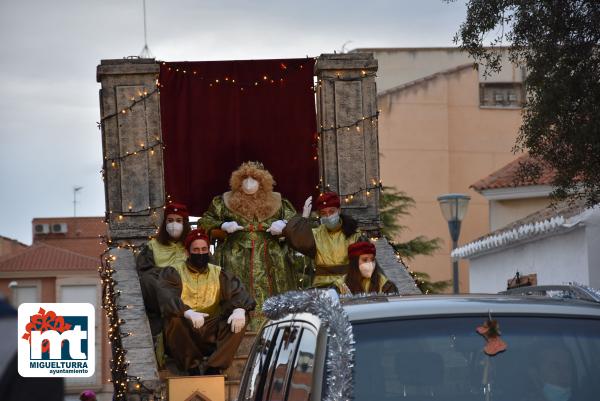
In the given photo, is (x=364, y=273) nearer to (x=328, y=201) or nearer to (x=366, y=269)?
(x=366, y=269)

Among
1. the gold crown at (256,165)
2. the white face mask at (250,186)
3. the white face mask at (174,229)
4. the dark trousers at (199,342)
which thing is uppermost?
the gold crown at (256,165)

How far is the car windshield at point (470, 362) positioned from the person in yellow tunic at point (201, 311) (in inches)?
326

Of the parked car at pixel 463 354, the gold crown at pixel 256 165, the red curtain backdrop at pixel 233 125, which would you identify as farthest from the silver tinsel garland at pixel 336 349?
the red curtain backdrop at pixel 233 125

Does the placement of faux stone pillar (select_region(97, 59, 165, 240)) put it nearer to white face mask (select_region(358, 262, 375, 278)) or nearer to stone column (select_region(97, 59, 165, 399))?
stone column (select_region(97, 59, 165, 399))

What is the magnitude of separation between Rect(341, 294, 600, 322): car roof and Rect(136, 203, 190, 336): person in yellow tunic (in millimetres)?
8720

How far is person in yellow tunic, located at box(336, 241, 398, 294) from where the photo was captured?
13375mm

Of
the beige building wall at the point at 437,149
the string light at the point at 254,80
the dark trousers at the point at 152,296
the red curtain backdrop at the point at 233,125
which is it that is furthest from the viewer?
the beige building wall at the point at 437,149

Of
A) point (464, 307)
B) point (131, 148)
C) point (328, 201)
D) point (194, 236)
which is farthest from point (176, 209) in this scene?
point (464, 307)

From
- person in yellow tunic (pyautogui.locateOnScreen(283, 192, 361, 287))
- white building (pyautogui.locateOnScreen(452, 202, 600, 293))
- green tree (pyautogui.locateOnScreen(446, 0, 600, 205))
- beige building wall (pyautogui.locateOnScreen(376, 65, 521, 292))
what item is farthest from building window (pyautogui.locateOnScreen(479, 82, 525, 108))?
person in yellow tunic (pyautogui.locateOnScreen(283, 192, 361, 287))

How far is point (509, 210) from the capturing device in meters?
41.0

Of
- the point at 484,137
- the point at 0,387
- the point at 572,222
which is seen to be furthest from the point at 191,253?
the point at 484,137

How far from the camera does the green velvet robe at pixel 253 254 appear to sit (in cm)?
1600

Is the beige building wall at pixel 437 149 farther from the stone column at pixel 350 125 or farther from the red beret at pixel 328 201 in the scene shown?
the red beret at pixel 328 201

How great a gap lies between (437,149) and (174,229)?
34954 millimetres
